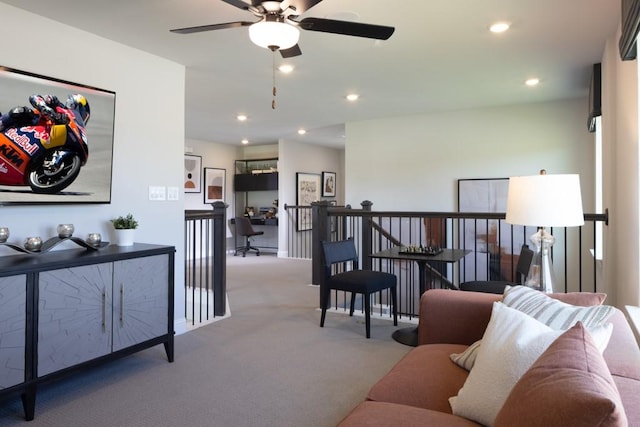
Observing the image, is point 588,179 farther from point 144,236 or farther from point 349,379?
point 144,236

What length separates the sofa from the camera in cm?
85

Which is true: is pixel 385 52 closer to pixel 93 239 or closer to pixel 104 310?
pixel 93 239

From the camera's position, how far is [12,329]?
7.47 feet

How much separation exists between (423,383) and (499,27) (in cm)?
269

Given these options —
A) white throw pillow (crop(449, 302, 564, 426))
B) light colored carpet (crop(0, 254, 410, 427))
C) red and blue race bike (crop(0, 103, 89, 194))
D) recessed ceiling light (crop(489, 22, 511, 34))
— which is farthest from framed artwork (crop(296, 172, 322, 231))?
white throw pillow (crop(449, 302, 564, 426))

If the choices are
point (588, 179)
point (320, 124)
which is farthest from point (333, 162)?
point (588, 179)

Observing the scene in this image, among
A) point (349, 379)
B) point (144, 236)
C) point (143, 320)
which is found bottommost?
point (349, 379)

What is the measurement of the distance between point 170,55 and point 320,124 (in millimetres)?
3664

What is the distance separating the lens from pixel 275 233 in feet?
31.9

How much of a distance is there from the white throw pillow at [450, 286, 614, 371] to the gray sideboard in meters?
2.15

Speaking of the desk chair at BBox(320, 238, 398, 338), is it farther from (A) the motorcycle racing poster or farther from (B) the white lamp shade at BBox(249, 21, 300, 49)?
(B) the white lamp shade at BBox(249, 21, 300, 49)

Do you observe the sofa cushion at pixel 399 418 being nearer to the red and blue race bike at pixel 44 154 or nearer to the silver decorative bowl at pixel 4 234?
the silver decorative bowl at pixel 4 234

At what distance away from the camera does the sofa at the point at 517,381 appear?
0.85 m

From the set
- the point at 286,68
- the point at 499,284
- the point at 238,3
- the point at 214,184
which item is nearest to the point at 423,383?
the point at 238,3
